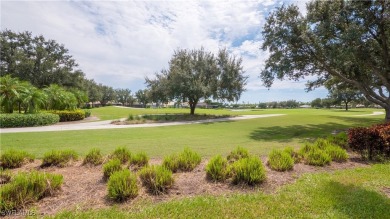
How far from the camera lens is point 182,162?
5.15 metres

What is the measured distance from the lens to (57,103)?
23609mm

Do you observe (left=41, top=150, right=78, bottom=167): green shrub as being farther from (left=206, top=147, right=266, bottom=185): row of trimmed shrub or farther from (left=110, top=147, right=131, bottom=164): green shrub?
(left=206, top=147, right=266, bottom=185): row of trimmed shrub

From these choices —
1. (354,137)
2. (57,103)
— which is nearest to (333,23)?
(354,137)

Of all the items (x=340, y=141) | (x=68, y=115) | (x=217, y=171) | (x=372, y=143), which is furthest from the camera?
(x=68, y=115)

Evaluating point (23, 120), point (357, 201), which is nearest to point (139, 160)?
point (357, 201)

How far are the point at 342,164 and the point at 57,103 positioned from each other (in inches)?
1061

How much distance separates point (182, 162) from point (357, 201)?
354 cm

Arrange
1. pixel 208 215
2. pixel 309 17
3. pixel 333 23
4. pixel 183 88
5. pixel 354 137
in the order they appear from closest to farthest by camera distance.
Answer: pixel 208 215 → pixel 354 137 → pixel 333 23 → pixel 309 17 → pixel 183 88

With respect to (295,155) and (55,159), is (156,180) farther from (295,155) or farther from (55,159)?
(295,155)

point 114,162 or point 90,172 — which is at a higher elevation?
point 114,162

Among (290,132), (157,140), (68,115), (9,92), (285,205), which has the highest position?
(9,92)

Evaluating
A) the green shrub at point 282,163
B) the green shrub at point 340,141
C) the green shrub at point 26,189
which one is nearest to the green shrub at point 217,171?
the green shrub at point 282,163

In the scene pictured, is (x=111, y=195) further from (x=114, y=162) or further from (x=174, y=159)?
(x=174, y=159)

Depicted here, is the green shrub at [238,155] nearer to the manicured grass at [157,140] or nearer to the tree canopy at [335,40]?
the manicured grass at [157,140]
